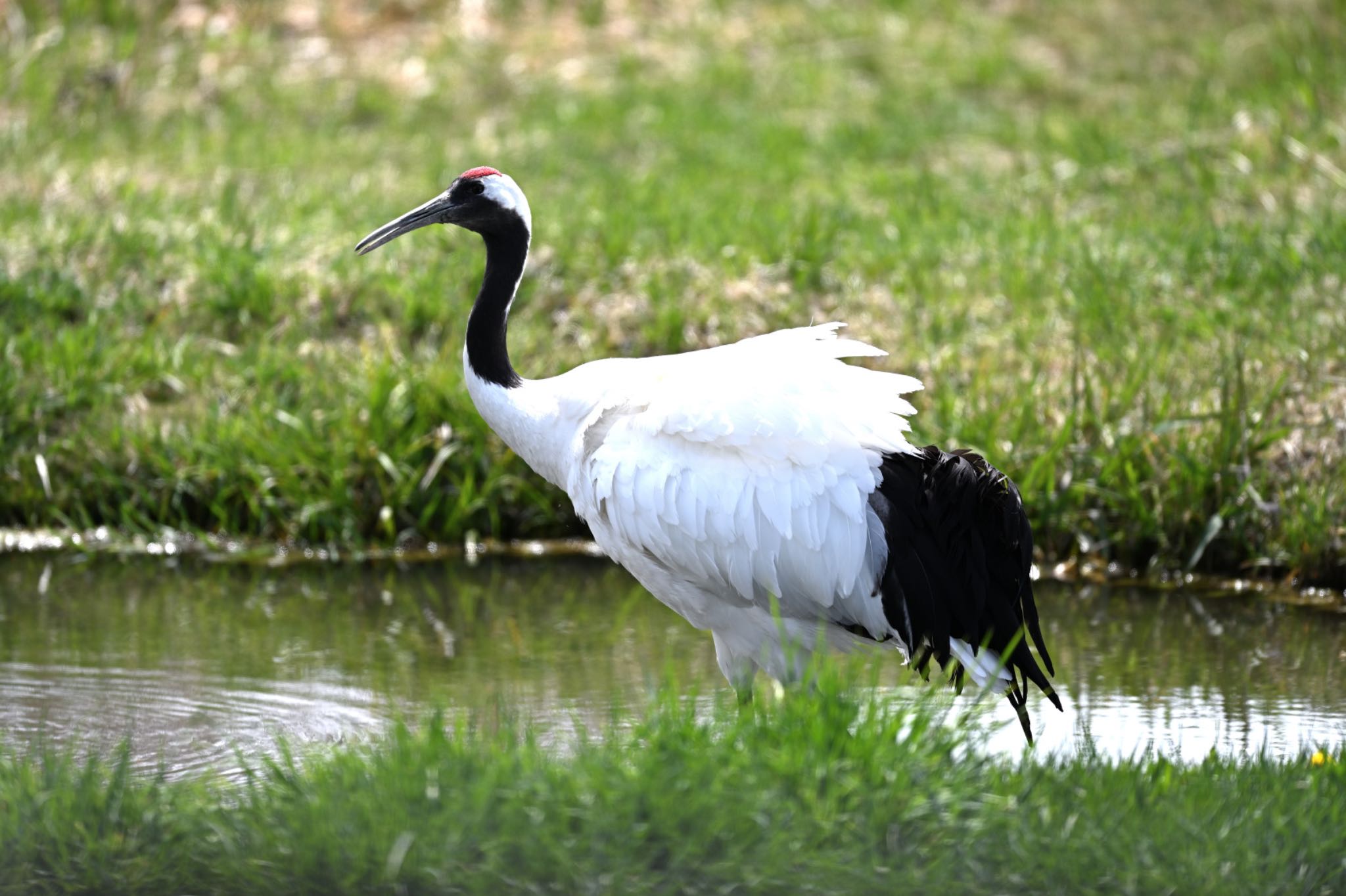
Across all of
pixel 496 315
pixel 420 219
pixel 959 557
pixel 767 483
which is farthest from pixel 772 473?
pixel 420 219

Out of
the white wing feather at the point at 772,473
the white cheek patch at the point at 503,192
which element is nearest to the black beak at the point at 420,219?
the white cheek patch at the point at 503,192

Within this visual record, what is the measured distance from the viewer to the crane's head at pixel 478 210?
18.0 feet

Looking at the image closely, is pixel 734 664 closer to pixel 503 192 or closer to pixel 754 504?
pixel 754 504

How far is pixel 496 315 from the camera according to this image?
5.30 m

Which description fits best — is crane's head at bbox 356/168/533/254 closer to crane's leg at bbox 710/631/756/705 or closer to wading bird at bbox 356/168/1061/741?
wading bird at bbox 356/168/1061/741

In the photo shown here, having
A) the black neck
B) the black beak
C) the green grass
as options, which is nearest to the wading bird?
the black neck

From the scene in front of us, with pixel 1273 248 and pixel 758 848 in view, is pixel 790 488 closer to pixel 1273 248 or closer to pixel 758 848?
pixel 758 848

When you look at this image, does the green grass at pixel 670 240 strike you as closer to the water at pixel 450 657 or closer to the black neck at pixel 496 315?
the water at pixel 450 657

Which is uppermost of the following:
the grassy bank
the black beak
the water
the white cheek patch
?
A: the white cheek patch

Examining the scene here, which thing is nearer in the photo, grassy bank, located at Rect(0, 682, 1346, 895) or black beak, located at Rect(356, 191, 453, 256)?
grassy bank, located at Rect(0, 682, 1346, 895)

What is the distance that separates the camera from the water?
4.97 meters

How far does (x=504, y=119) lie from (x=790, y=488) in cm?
741

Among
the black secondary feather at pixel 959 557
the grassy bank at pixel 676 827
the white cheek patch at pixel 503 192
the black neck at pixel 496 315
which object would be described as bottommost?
the grassy bank at pixel 676 827

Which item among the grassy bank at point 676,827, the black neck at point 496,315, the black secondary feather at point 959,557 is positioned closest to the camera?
the grassy bank at point 676,827
